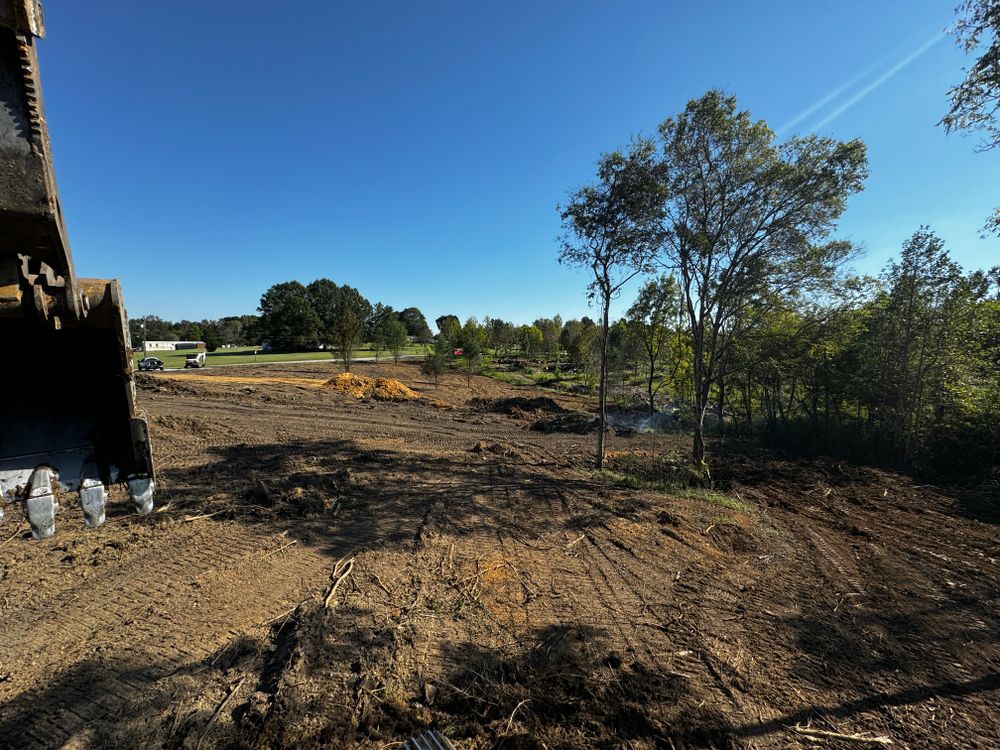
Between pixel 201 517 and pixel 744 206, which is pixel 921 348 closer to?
pixel 744 206

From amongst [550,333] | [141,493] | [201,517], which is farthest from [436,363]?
[550,333]

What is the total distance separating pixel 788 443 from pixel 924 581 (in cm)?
1456

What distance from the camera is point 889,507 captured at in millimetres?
10172

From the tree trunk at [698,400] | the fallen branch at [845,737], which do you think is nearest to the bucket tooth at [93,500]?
the fallen branch at [845,737]

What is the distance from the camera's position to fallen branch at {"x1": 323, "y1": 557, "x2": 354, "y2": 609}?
14.8 feet

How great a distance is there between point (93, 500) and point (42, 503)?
0.64ft

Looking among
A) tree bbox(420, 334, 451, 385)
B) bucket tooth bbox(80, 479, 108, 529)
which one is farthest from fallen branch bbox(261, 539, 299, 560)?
tree bbox(420, 334, 451, 385)

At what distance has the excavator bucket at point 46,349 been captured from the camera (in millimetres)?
1262

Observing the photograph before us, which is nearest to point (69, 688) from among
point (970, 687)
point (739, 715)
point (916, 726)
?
point (739, 715)

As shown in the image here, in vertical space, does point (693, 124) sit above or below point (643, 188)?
above

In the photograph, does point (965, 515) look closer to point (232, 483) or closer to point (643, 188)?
point (643, 188)

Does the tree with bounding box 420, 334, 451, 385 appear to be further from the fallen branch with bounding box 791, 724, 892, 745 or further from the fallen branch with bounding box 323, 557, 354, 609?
the fallen branch with bounding box 791, 724, 892, 745

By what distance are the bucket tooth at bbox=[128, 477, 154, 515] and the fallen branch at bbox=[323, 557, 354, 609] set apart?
9.16 feet

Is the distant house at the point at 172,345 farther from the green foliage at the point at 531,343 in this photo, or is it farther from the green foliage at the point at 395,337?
the green foliage at the point at 531,343
